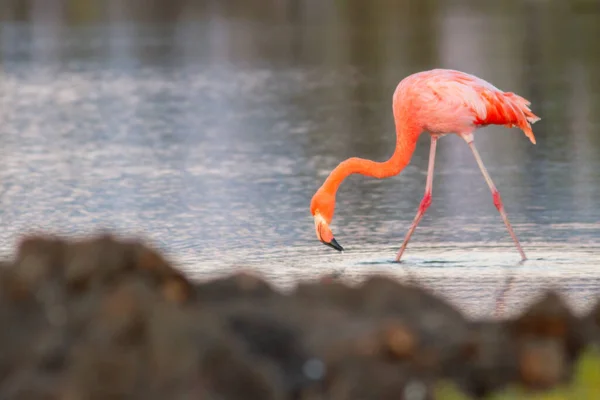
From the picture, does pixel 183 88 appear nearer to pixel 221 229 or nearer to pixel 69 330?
pixel 221 229

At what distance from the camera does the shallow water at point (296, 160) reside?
10.8m

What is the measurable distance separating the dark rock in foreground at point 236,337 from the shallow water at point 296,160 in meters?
2.71

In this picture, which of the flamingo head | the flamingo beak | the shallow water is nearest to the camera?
the flamingo beak

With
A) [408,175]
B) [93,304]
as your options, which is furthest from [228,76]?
[93,304]

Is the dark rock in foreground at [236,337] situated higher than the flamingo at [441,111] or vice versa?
the dark rock in foreground at [236,337]

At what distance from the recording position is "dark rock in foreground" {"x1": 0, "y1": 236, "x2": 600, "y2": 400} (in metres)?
5.22

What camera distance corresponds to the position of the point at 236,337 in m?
5.74

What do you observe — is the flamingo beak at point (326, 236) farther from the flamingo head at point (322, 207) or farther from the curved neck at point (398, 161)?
the curved neck at point (398, 161)

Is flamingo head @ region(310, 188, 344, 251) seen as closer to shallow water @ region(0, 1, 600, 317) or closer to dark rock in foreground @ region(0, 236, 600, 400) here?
shallow water @ region(0, 1, 600, 317)

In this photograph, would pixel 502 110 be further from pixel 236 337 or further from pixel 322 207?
pixel 236 337

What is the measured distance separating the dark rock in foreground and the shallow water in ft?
8.90

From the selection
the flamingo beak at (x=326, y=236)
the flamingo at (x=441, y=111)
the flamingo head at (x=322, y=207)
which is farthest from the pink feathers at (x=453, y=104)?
the flamingo beak at (x=326, y=236)

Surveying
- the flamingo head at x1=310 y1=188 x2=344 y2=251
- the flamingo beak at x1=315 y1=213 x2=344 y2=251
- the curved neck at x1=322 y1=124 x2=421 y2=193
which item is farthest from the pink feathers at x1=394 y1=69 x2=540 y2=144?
the flamingo beak at x1=315 y1=213 x2=344 y2=251

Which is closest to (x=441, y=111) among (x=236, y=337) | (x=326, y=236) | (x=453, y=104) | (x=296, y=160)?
(x=453, y=104)
